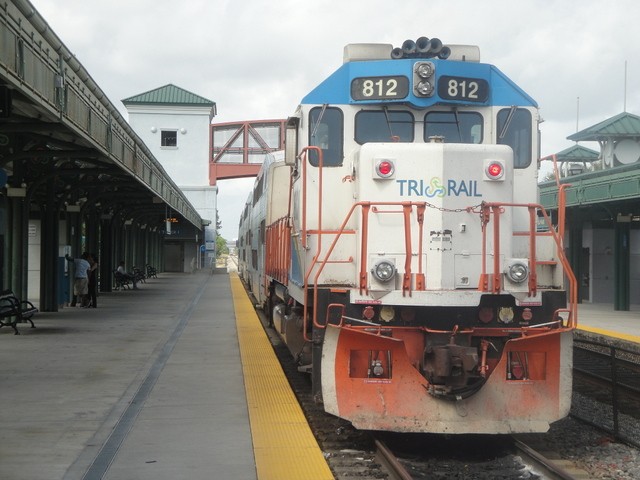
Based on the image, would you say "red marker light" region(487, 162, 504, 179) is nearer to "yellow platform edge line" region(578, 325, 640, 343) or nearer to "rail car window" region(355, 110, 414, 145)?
"rail car window" region(355, 110, 414, 145)

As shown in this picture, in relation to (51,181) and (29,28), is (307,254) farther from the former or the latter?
(51,181)

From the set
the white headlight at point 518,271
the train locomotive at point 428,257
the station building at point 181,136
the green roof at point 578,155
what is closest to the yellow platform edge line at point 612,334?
the train locomotive at point 428,257

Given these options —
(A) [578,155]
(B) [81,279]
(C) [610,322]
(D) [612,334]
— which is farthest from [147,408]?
(A) [578,155]

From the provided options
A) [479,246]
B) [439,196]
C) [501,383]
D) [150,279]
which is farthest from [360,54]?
[150,279]

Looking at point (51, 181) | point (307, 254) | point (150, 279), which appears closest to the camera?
point (307, 254)

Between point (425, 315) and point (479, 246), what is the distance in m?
0.85

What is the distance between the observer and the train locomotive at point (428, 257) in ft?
24.1

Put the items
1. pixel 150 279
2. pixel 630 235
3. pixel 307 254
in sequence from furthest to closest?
pixel 150 279
pixel 630 235
pixel 307 254

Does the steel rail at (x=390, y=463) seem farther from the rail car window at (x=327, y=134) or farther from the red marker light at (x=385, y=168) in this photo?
the rail car window at (x=327, y=134)

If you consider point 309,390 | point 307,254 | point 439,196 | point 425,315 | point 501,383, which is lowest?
point 309,390

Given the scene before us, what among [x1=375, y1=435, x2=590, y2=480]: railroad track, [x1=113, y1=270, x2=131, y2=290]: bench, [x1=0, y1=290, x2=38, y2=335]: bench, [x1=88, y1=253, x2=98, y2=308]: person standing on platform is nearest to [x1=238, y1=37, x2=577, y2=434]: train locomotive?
[x1=375, y1=435, x2=590, y2=480]: railroad track

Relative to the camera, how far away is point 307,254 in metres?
8.19

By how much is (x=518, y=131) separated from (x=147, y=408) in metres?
5.11

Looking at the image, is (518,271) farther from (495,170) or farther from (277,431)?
(277,431)
